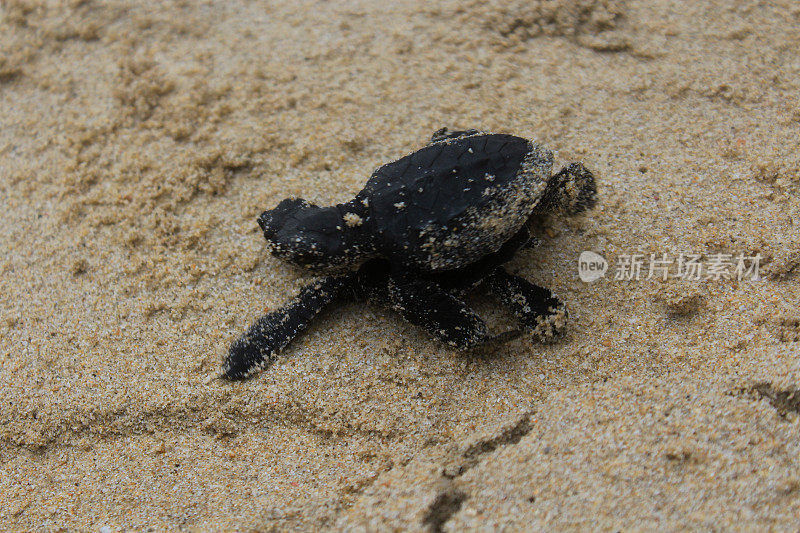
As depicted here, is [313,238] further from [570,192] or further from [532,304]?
[570,192]

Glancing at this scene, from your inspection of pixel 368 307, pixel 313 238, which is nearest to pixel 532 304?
pixel 368 307

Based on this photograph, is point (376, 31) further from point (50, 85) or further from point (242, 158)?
point (50, 85)

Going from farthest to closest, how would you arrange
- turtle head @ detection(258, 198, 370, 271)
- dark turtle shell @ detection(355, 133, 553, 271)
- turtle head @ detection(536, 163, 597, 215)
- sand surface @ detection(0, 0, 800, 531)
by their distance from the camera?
turtle head @ detection(536, 163, 597, 215), turtle head @ detection(258, 198, 370, 271), dark turtle shell @ detection(355, 133, 553, 271), sand surface @ detection(0, 0, 800, 531)

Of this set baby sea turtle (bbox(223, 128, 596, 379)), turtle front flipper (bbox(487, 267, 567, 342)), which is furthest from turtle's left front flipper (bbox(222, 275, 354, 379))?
turtle front flipper (bbox(487, 267, 567, 342))

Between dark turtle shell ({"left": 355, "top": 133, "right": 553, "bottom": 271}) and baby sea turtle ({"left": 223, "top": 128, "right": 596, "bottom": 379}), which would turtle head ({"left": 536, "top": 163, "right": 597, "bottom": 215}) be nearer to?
baby sea turtle ({"left": 223, "top": 128, "right": 596, "bottom": 379})

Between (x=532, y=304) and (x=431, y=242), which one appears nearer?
(x=431, y=242)

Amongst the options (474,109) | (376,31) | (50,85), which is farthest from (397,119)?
(50,85)

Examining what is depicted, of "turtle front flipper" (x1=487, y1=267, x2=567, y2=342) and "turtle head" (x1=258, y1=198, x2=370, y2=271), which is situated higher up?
"turtle head" (x1=258, y1=198, x2=370, y2=271)

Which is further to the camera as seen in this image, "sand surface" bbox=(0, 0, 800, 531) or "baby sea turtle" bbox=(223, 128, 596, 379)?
"baby sea turtle" bbox=(223, 128, 596, 379)
